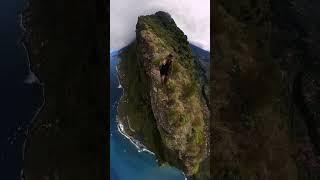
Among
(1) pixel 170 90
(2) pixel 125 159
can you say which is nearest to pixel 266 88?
(1) pixel 170 90
